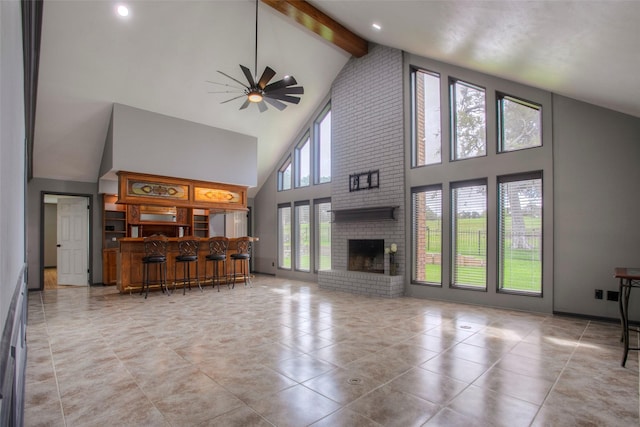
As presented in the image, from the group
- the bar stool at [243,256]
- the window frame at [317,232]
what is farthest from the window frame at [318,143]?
the bar stool at [243,256]

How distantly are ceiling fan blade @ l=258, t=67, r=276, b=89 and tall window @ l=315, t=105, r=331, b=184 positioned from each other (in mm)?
3225

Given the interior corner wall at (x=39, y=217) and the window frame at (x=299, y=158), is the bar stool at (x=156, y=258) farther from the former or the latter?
the window frame at (x=299, y=158)

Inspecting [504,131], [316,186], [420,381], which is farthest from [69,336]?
[504,131]

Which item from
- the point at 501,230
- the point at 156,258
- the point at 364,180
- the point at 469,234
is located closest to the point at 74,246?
the point at 156,258

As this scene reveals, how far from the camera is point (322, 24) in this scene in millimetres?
5934

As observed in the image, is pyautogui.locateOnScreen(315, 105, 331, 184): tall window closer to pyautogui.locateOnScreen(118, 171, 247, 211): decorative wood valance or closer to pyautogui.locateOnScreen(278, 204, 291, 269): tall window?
pyautogui.locateOnScreen(278, 204, 291, 269): tall window

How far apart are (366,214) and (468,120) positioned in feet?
7.99

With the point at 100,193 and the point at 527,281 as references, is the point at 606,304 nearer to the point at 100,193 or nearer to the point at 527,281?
the point at 527,281

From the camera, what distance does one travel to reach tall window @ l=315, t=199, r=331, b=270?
7.96 meters

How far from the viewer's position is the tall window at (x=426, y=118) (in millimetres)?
6094

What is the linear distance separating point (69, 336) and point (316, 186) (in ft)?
18.2

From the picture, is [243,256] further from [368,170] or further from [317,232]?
[368,170]

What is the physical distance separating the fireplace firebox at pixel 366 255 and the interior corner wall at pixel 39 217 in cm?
575

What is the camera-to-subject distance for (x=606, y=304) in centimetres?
430
